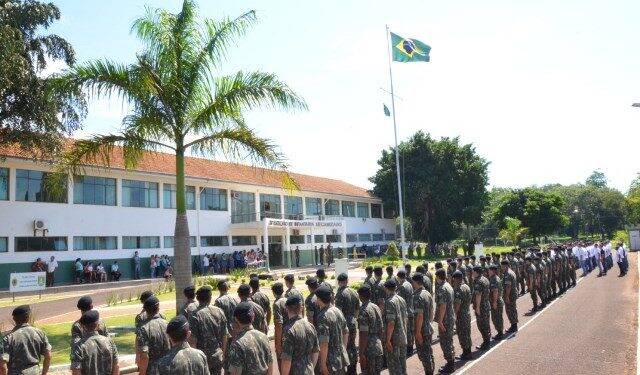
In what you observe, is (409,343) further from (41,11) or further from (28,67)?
(41,11)

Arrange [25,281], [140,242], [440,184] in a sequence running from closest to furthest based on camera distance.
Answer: [25,281], [140,242], [440,184]

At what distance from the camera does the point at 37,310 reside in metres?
18.1

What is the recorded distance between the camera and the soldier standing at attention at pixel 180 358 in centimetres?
427

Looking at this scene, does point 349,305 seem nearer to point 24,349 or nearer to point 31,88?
point 24,349

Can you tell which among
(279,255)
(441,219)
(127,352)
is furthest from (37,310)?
(441,219)

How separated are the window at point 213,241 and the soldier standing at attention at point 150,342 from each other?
2843 centimetres

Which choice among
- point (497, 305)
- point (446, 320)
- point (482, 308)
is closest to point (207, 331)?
point (446, 320)

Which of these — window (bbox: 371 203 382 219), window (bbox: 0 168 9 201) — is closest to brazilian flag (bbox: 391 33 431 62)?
window (bbox: 0 168 9 201)

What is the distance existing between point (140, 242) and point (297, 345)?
89.1ft

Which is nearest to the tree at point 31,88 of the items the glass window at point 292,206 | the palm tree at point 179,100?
the palm tree at point 179,100

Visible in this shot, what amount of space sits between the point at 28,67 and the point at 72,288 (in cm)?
1310

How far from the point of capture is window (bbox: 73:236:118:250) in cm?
2729

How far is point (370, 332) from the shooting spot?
691 centimetres

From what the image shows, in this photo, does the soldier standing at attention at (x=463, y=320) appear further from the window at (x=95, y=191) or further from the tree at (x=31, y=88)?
the window at (x=95, y=191)
